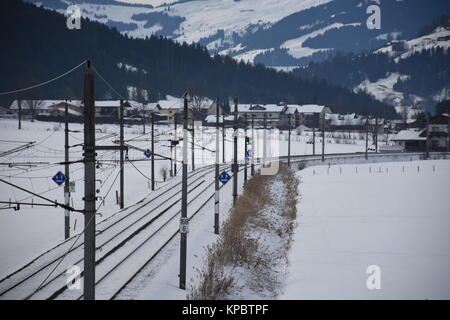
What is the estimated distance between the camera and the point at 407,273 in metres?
16.5

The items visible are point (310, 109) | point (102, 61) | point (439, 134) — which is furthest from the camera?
point (102, 61)

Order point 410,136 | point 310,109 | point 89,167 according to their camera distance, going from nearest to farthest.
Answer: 1. point 89,167
2. point 410,136
3. point 310,109

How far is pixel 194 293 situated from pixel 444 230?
1617 cm

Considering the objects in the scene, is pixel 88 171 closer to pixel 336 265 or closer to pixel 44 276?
pixel 44 276

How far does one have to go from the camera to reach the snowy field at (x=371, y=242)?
49.7ft

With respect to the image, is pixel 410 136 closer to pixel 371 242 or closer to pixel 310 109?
pixel 310 109

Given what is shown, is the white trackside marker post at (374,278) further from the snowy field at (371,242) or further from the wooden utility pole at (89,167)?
the wooden utility pole at (89,167)

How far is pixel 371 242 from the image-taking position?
69.6 feet

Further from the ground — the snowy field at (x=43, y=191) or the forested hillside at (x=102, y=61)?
the forested hillside at (x=102, y=61)

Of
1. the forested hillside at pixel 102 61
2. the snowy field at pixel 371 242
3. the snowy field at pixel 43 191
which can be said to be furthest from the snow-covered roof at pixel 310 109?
the snowy field at pixel 371 242

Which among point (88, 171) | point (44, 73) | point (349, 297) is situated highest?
point (44, 73)

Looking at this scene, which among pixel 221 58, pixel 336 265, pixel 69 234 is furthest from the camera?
pixel 221 58

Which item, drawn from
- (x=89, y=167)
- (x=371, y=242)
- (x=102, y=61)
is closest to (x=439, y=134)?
(x=371, y=242)

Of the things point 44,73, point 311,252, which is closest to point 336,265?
point 311,252
